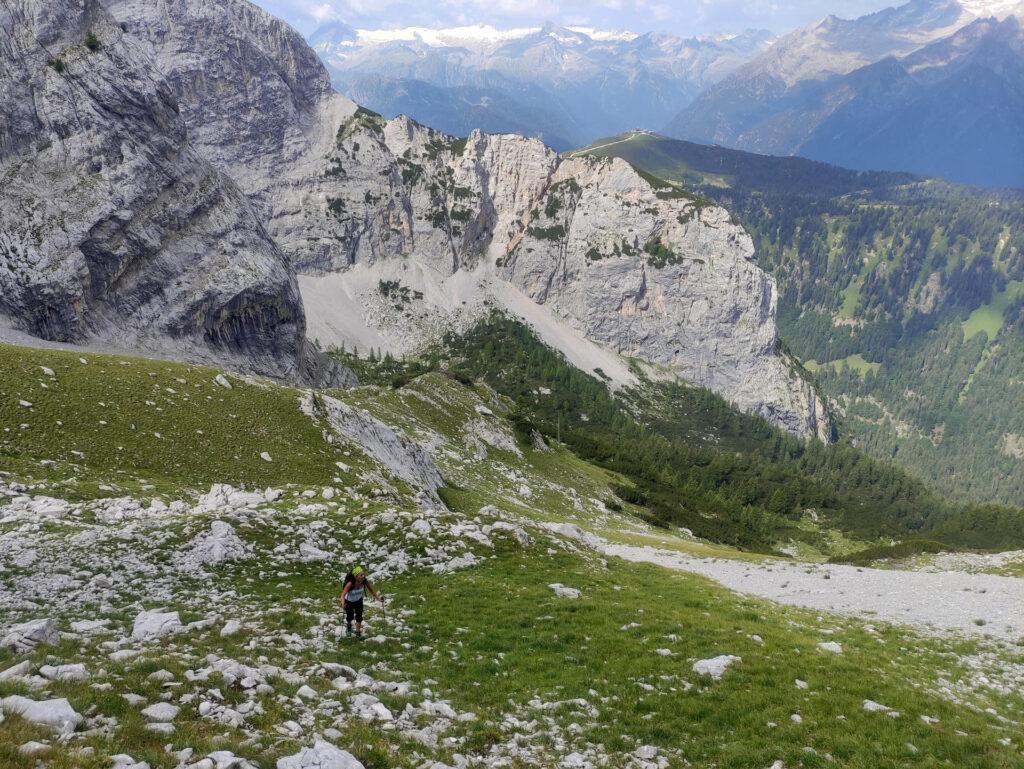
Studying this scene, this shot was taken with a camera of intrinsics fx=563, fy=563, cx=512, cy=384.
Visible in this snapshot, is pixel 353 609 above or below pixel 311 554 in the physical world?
above

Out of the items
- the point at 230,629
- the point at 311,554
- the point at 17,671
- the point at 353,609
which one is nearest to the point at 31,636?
the point at 17,671

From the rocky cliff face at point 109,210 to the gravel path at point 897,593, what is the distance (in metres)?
117

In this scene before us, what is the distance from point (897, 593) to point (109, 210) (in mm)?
133294

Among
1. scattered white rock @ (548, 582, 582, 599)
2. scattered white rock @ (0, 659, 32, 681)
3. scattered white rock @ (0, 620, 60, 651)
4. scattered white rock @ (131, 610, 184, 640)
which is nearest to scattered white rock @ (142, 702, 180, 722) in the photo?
scattered white rock @ (0, 659, 32, 681)

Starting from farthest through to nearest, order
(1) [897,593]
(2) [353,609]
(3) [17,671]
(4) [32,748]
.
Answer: (1) [897,593] < (2) [353,609] < (3) [17,671] < (4) [32,748]

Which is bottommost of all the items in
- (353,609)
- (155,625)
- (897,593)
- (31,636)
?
(897,593)

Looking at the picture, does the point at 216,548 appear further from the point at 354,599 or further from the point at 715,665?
the point at 715,665

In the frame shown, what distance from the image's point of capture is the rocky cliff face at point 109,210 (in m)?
101

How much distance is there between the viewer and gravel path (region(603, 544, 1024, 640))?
2531 centimetres

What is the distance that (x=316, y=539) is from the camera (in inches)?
→ 939

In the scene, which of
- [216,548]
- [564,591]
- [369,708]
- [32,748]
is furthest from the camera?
[564,591]

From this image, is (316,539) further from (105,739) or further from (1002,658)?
(1002,658)

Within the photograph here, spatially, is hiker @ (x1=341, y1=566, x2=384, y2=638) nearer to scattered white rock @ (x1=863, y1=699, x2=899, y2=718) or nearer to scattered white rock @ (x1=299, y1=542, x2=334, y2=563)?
scattered white rock @ (x1=299, y1=542, x2=334, y2=563)

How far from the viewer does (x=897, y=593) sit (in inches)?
1252
